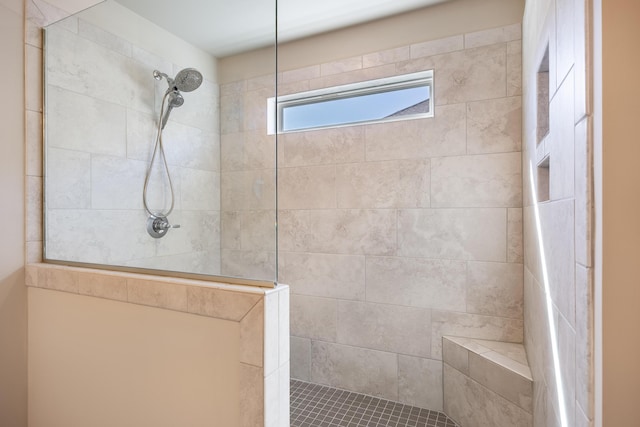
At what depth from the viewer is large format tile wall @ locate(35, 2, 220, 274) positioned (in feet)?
5.31

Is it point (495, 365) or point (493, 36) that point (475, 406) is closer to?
point (495, 365)

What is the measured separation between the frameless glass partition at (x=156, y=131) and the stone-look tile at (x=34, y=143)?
4 cm

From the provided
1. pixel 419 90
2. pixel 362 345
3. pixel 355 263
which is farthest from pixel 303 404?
pixel 419 90

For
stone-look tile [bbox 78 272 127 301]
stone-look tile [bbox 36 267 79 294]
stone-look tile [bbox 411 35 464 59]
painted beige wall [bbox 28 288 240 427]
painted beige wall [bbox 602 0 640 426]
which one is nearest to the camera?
painted beige wall [bbox 602 0 640 426]

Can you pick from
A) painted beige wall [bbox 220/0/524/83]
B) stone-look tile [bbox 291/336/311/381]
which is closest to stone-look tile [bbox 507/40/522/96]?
painted beige wall [bbox 220/0/524/83]

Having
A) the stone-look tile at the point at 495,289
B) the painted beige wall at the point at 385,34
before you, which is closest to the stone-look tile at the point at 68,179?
the painted beige wall at the point at 385,34

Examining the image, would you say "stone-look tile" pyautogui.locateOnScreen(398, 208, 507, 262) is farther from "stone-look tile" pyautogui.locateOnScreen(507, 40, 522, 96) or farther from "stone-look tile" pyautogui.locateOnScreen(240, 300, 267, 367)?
"stone-look tile" pyautogui.locateOnScreen(240, 300, 267, 367)

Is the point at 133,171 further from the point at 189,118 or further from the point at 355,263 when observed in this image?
the point at 355,263

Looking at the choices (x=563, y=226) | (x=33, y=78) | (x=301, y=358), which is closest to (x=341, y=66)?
(x=33, y=78)

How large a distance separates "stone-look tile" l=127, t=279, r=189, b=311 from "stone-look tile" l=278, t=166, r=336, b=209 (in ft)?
4.44

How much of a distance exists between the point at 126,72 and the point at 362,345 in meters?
2.16

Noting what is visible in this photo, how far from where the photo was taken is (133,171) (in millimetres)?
1799

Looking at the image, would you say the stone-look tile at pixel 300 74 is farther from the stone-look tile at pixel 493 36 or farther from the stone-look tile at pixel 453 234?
the stone-look tile at pixel 453 234

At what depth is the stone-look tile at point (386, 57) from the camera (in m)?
2.17
